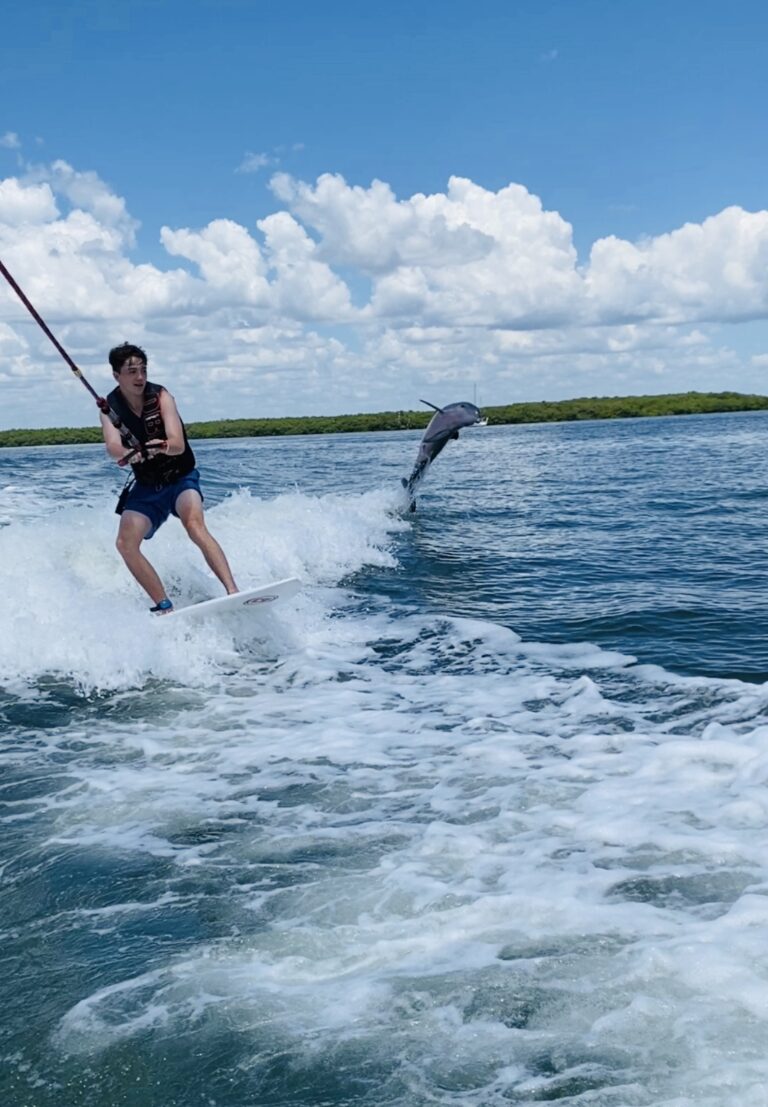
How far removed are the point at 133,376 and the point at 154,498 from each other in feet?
4.26

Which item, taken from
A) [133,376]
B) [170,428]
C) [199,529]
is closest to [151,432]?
[170,428]

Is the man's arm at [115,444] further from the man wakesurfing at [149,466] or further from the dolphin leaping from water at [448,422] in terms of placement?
the dolphin leaping from water at [448,422]

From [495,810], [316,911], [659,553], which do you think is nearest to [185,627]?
[495,810]

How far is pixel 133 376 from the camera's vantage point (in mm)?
8773

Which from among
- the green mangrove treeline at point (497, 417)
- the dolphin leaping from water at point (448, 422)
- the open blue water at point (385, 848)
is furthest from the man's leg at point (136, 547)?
the green mangrove treeline at point (497, 417)

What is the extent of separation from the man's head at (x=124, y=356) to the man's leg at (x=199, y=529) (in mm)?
1379

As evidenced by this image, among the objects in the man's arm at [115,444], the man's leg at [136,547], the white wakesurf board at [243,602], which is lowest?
the white wakesurf board at [243,602]

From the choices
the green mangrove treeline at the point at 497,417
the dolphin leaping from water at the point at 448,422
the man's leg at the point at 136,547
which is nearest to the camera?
the man's leg at the point at 136,547

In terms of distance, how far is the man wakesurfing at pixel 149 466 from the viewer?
884 centimetres

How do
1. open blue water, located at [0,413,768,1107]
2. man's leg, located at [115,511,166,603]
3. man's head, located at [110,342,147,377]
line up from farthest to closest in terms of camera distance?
man's leg, located at [115,511,166,603] < man's head, located at [110,342,147,377] < open blue water, located at [0,413,768,1107]

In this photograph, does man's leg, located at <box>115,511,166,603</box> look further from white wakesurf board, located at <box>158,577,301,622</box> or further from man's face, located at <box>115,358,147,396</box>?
man's face, located at <box>115,358,147,396</box>

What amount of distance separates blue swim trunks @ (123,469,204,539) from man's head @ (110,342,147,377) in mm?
1231

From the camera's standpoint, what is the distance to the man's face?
28.8 ft

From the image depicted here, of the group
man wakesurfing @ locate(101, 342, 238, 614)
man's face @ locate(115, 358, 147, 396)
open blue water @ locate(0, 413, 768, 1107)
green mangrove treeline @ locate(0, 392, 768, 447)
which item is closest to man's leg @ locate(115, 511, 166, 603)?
man wakesurfing @ locate(101, 342, 238, 614)
